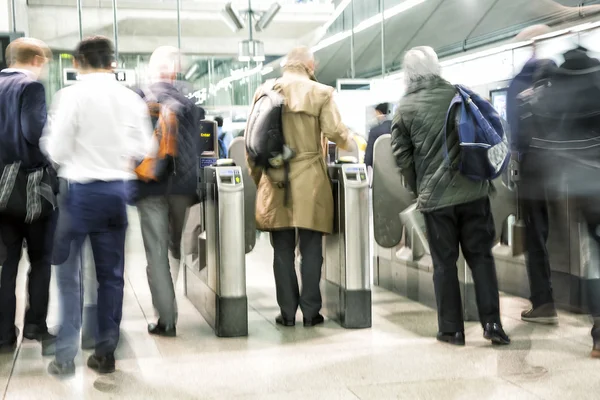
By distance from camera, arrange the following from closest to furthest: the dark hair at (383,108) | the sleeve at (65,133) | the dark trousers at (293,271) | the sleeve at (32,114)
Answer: the sleeve at (65,133)
the sleeve at (32,114)
the dark trousers at (293,271)
the dark hair at (383,108)

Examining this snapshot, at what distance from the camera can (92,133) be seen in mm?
3369

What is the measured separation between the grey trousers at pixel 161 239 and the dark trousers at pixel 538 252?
203 centimetres

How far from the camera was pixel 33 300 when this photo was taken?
4.11 metres

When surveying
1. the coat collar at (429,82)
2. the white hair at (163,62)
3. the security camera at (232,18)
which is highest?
the security camera at (232,18)

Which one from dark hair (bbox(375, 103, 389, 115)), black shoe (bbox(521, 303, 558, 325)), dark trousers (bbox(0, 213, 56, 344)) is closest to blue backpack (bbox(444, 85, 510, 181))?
black shoe (bbox(521, 303, 558, 325))

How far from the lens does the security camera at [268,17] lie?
38.4ft

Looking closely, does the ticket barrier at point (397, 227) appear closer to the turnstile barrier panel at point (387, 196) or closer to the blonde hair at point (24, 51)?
the turnstile barrier panel at point (387, 196)

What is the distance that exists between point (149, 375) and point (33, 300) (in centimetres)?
98

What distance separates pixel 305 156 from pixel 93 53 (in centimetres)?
143

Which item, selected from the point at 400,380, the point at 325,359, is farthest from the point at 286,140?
the point at 400,380

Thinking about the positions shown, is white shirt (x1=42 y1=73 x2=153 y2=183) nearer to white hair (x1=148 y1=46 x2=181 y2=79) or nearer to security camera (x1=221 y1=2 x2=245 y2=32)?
white hair (x1=148 y1=46 x2=181 y2=79)

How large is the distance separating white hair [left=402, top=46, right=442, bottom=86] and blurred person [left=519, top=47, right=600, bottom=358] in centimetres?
59

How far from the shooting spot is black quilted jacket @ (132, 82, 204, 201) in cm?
423

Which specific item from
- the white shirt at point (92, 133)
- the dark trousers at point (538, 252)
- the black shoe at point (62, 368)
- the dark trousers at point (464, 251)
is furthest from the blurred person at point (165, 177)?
the dark trousers at point (538, 252)
